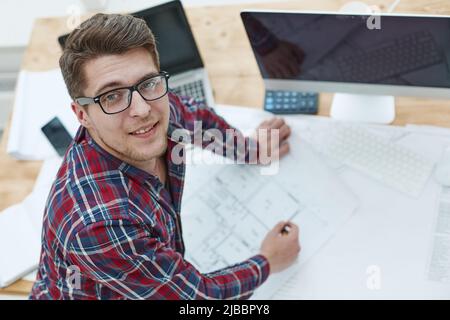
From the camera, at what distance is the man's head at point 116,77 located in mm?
865

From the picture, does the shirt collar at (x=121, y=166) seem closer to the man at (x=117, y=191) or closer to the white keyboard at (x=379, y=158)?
the man at (x=117, y=191)

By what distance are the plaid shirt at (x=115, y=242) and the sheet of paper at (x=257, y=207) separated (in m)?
0.08

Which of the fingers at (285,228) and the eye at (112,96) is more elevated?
the eye at (112,96)

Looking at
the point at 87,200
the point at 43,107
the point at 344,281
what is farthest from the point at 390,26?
the point at 43,107

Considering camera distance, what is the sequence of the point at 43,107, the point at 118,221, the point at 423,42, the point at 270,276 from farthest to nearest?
the point at 43,107, the point at 270,276, the point at 423,42, the point at 118,221

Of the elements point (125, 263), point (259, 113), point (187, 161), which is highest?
point (259, 113)

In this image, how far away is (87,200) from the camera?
2.90 feet

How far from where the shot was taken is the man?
2.85 feet

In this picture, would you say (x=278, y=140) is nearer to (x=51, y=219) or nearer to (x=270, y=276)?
(x=270, y=276)

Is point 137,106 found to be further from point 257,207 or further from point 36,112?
point 36,112

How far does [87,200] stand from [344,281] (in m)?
0.54

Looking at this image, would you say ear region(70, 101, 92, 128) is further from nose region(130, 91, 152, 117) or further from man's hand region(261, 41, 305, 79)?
man's hand region(261, 41, 305, 79)

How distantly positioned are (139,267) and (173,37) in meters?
0.62

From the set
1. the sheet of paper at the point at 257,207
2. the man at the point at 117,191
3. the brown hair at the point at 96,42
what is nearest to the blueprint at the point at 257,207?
the sheet of paper at the point at 257,207
